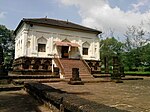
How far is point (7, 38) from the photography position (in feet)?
185

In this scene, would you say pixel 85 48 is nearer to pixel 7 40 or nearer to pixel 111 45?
pixel 111 45

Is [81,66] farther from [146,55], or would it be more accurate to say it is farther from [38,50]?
[146,55]

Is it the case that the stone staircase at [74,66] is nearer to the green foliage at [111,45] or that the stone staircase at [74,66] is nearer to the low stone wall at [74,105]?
the low stone wall at [74,105]

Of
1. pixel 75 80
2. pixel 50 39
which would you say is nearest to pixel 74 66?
pixel 50 39

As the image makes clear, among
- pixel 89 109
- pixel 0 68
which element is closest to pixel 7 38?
pixel 0 68

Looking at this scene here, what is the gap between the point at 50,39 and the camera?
2453cm

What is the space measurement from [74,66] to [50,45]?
14.2ft

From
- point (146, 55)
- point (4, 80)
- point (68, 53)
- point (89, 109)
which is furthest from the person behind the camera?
point (146, 55)

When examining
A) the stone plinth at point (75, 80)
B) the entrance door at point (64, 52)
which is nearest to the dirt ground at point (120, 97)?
the stone plinth at point (75, 80)

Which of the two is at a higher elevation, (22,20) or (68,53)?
(22,20)

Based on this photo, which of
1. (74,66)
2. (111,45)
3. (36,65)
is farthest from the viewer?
(111,45)

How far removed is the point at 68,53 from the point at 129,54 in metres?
19.8

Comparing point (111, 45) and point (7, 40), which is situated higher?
point (7, 40)

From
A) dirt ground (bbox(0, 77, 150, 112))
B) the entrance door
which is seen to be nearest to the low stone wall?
dirt ground (bbox(0, 77, 150, 112))
